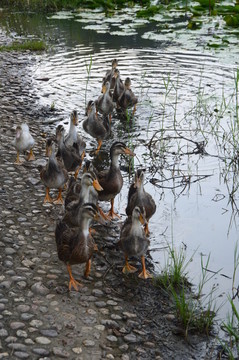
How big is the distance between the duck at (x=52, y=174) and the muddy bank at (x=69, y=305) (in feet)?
0.81

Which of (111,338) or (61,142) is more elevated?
(61,142)

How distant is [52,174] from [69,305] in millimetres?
2397

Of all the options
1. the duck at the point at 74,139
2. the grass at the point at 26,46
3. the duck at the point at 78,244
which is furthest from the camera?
the grass at the point at 26,46

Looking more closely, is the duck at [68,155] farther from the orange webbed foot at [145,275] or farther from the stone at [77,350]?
the stone at [77,350]

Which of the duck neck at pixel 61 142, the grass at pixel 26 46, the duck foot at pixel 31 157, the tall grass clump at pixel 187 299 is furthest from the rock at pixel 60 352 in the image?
the grass at pixel 26 46

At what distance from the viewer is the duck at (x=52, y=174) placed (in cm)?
740

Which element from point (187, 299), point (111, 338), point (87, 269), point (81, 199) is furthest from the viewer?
point (81, 199)

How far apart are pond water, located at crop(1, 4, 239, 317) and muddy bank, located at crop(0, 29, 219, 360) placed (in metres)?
0.66

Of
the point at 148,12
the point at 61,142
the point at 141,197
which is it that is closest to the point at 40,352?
the point at 141,197

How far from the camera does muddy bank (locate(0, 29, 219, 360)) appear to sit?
4.84 metres

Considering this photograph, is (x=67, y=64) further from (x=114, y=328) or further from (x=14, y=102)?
(x=114, y=328)

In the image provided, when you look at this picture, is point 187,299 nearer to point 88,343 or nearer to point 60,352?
point 88,343

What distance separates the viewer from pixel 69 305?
5.39 m

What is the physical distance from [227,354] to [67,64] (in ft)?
33.8
